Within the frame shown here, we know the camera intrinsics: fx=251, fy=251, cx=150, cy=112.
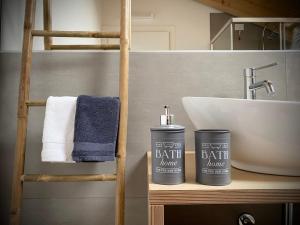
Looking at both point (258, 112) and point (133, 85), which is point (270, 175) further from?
point (133, 85)

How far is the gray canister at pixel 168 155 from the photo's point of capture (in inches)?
19.6

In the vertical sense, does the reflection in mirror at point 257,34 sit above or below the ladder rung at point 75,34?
above

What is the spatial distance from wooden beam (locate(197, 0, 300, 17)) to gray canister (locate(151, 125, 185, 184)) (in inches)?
33.6

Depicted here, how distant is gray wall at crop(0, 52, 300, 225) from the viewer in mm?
965

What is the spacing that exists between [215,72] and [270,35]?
1.11 feet

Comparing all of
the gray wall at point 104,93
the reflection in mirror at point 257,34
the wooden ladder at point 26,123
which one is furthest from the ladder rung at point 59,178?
the reflection in mirror at point 257,34

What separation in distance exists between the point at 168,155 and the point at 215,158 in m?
0.09

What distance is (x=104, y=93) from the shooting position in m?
0.97

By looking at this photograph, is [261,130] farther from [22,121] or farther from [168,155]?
[22,121]

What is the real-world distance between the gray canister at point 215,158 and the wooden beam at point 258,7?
85 centimetres

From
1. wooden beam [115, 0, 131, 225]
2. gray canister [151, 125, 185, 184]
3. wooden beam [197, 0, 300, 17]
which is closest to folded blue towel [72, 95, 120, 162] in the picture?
wooden beam [115, 0, 131, 225]

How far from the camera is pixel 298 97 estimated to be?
0.99 meters

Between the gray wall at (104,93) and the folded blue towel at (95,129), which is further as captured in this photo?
the gray wall at (104,93)

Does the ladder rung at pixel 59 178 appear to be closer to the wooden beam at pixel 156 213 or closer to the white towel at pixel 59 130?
the white towel at pixel 59 130
